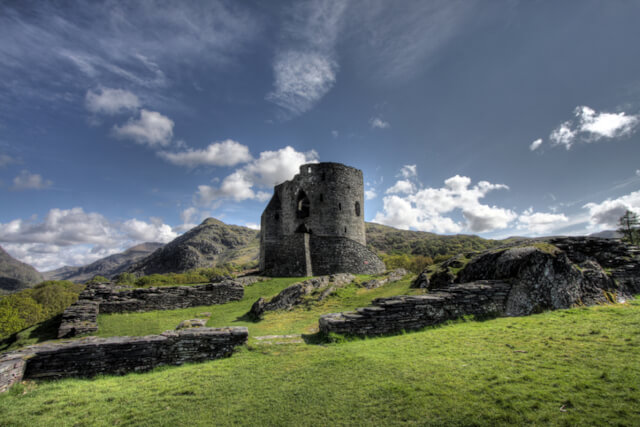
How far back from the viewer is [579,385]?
3977mm

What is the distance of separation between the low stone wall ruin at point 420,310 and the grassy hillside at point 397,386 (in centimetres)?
120

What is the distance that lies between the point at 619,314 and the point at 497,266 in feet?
11.4

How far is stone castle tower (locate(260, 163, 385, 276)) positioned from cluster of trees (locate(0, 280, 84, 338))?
18.9 m

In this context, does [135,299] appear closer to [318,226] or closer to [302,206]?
[318,226]

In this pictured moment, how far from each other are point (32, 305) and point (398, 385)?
110 feet

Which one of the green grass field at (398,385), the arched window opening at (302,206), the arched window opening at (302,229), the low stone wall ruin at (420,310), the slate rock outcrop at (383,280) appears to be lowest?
the green grass field at (398,385)

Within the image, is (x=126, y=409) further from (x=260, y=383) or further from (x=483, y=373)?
(x=483, y=373)

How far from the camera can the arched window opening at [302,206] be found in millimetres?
30427

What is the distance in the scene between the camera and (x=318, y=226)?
2873cm

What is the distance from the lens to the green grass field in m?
3.77

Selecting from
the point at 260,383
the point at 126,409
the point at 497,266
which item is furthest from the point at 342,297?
the point at 126,409

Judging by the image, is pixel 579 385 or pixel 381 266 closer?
pixel 579 385

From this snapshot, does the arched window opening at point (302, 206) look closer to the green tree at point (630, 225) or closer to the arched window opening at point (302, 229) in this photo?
the arched window opening at point (302, 229)

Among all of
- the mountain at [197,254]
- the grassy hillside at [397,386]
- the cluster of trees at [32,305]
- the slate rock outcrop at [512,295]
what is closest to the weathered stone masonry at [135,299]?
the cluster of trees at [32,305]
